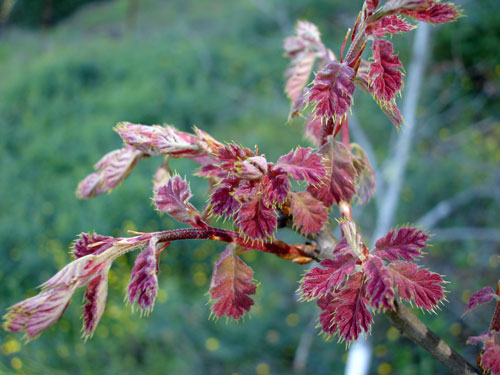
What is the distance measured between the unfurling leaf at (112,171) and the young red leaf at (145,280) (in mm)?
213

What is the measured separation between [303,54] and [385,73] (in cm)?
30

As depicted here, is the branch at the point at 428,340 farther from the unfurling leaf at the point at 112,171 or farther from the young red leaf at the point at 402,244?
the unfurling leaf at the point at 112,171

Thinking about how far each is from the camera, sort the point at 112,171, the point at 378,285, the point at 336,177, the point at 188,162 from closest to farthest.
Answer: the point at 378,285
the point at 336,177
the point at 112,171
the point at 188,162

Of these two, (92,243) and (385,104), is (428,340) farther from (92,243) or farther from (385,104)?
(92,243)

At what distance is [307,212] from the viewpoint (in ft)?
1.83

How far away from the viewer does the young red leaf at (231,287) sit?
0.59 metres

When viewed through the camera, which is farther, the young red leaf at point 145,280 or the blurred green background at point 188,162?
the blurred green background at point 188,162

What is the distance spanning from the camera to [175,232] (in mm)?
551

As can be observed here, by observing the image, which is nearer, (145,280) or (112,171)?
(145,280)

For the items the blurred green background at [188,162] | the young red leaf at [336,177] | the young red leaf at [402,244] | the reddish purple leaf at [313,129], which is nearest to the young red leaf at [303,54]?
the reddish purple leaf at [313,129]

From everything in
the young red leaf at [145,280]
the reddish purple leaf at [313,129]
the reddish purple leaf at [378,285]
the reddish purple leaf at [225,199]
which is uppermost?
the reddish purple leaf at [313,129]

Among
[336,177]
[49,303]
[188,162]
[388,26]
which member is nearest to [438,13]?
[388,26]

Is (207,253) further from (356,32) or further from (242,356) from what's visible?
(356,32)

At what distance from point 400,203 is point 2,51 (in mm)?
6766
